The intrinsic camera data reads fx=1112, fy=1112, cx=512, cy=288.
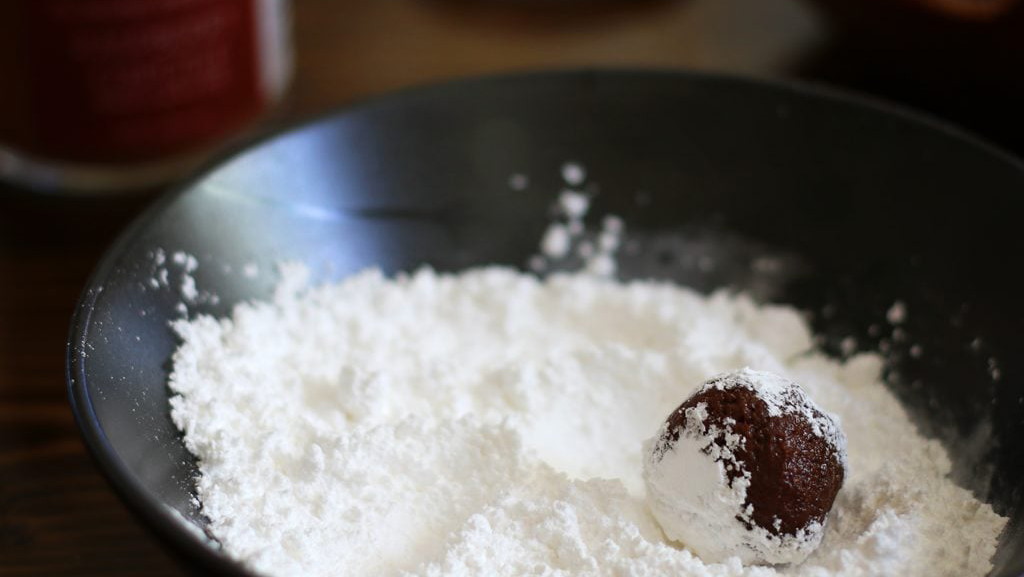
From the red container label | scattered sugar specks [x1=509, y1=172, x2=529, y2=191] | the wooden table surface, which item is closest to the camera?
the wooden table surface

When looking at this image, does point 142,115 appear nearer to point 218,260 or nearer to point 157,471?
point 218,260

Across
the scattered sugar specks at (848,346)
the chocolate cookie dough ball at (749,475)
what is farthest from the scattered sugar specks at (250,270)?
the scattered sugar specks at (848,346)

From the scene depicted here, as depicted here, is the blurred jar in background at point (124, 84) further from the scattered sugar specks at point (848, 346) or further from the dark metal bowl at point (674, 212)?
the scattered sugar specks at point (848, 346)

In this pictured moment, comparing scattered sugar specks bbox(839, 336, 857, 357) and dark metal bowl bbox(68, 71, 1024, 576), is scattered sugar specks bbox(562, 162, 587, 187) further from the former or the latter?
scattered sugar specks bbox(839, 336, 857, 357)

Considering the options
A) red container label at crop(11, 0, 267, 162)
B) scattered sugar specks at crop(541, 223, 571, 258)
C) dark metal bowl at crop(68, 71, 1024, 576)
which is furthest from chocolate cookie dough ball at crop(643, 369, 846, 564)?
red container label at crop(11, 0, 267, 162)

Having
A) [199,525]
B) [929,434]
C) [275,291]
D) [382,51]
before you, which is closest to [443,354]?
[275,291]

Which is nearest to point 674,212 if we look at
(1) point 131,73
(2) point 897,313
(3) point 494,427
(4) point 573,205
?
(4) point 573,205

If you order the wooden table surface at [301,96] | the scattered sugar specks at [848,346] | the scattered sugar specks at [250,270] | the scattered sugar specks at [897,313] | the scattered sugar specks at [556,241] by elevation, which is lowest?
the wooden table surface at [301,96]

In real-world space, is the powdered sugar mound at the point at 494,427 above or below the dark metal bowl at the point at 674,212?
below
